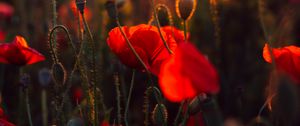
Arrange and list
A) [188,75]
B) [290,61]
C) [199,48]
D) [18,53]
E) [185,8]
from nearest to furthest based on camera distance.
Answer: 1. [188,75]
2. [290,61]
3. [185,8]
4. [18,53]
5. [199,48]

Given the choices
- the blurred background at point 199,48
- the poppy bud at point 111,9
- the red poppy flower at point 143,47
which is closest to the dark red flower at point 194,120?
the red poppy flower at point 143,47

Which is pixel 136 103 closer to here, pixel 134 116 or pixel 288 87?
pixel 134 116

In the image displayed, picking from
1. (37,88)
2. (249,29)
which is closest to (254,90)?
(249,29)

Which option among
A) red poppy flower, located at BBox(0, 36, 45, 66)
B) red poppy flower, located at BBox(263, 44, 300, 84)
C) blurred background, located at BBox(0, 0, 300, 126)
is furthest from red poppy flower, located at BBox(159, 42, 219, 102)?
blurred background, located at BBox(0, 0, 300, 126)

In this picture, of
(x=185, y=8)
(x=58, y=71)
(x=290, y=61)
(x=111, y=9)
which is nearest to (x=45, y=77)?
(x=58, y=71)

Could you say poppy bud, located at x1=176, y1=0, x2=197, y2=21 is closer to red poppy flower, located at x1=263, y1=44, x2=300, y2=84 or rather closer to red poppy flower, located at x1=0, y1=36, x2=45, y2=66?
red poppy flower, located at x1=263, y1=44, x2=300, y2=84

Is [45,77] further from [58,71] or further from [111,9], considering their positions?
[111,9]
